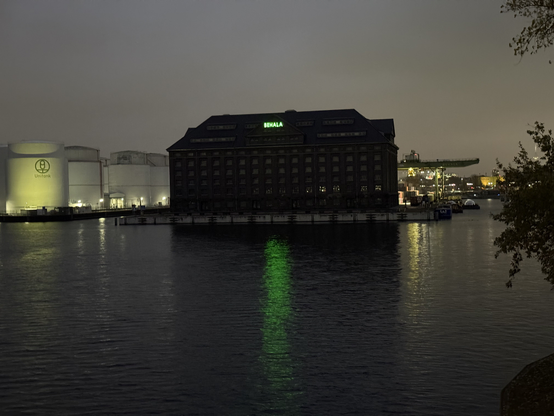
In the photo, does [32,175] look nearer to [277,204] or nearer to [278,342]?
[277,204]

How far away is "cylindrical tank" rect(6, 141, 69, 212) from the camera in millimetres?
172000

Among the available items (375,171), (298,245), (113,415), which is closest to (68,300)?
(113,415)

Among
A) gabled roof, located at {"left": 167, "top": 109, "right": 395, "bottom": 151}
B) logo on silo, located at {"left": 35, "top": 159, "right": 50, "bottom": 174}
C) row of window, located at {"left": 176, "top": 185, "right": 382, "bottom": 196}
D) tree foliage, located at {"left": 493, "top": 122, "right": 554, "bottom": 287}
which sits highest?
gabled roof, located at {"left": 167, "top": 109, "right": 395, "bottom": 151}

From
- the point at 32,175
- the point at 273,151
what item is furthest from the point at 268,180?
the point at 32,175

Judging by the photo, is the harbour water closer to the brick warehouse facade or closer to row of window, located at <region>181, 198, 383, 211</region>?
row of window, located at <region>181, 198, 383, 211</region>

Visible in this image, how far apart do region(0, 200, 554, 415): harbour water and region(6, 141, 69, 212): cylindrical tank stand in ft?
415

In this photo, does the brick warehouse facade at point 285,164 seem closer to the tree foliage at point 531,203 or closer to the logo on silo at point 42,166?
the logo on silo at point 42,166

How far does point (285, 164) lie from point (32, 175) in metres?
69.7

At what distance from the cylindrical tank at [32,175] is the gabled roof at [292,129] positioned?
33719 mm

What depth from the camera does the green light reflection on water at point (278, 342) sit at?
19.0 metres

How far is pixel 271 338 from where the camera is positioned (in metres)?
26.4

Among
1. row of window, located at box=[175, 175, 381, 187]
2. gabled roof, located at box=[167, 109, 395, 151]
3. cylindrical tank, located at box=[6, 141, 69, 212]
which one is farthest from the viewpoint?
row of window, located at box=[175, 175, 381, 187]

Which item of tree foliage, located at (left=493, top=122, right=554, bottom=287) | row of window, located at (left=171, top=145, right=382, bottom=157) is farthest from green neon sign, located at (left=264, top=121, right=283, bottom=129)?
tree foliage, located at (left=493, top=122, right=554, bottom=287)

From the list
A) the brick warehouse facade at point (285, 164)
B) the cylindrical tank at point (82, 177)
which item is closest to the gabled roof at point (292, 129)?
the brick warehouse facade at point (285, 164)
